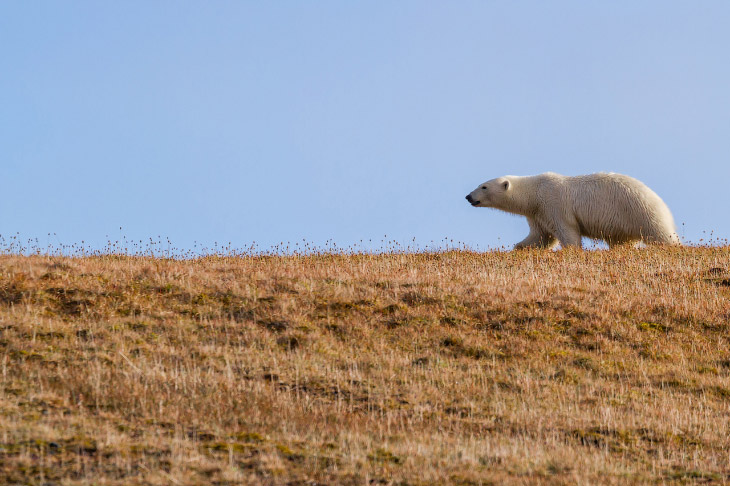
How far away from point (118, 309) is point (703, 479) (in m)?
9.03

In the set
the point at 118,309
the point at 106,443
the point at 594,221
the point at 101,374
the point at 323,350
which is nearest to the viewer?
the point at 106,443

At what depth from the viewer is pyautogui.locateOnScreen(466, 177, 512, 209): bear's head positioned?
24.4m

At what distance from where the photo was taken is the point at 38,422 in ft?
25.4

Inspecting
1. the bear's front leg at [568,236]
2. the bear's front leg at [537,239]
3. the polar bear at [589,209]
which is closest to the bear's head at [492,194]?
the polar bear at [589,209]

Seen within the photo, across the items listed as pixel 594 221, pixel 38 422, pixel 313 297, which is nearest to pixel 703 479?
pixel 38 422

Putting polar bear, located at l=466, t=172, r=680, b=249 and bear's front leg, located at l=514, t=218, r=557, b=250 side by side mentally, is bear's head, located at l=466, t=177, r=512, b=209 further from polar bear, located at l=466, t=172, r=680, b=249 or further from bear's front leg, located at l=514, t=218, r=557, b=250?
bear's front leg, located at l=514, t=218, r=557, b=250

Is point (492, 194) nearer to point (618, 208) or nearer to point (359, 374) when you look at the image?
point (618, 208)

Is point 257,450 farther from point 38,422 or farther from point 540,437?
point 540,437

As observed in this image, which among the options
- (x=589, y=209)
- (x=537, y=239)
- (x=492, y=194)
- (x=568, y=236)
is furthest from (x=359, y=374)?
(x=492, y=194)

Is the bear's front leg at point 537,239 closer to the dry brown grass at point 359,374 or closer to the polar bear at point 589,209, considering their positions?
the polar bear at point 589,209

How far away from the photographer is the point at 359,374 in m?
10.4

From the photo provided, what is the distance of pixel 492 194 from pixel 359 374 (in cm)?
1531

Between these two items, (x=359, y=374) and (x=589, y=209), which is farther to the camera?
(x=589, y=209)

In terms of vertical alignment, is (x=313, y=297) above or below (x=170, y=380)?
above
